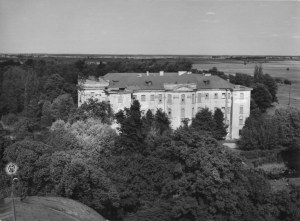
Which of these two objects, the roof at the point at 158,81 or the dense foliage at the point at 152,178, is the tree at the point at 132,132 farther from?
the roof at the point at 158,81

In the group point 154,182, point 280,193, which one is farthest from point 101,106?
point 280,193

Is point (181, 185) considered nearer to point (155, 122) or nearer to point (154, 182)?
point (154, 182)

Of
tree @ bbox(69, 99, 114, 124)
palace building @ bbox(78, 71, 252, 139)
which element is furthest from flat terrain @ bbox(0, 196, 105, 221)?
palace building @ bbox(78, 71, 252, 139)

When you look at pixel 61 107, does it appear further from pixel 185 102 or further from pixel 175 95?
pixel 185 102

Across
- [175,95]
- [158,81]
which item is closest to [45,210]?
[175,95]

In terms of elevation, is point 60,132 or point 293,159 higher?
point 60,132

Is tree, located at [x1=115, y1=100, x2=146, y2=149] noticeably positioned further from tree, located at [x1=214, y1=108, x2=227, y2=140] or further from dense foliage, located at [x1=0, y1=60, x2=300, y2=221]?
tree, located at [x1=214, y1=108, x2=227, y2=140]

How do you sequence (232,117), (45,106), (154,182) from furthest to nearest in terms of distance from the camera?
(45,106) < (232,117) < (154,182)
